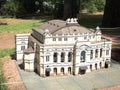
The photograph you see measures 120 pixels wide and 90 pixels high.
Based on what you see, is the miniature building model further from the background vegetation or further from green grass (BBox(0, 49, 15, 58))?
the background vegetation

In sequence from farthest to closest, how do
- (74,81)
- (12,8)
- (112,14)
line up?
(12,8), (112,14), (74,81)

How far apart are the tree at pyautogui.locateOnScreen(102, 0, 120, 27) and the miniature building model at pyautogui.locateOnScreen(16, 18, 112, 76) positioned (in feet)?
109

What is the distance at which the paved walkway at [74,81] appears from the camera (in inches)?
1155

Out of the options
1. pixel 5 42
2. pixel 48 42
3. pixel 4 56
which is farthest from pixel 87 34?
pixel 5 42

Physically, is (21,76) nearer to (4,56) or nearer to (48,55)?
(48,55)

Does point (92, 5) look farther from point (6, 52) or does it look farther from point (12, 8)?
point (6, 52)

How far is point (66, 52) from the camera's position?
32844mm

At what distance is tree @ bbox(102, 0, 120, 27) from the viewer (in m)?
67.4

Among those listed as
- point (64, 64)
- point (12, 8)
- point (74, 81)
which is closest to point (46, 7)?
point (12, 8)

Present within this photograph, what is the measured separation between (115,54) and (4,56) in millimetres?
16018

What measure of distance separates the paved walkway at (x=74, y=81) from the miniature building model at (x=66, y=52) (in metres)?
0.94

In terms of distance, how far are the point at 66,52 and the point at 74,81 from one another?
11.8 ft

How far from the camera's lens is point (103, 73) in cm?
3394

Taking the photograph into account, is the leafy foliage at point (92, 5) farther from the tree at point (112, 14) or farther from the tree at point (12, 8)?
the tree at point (112, 14)
